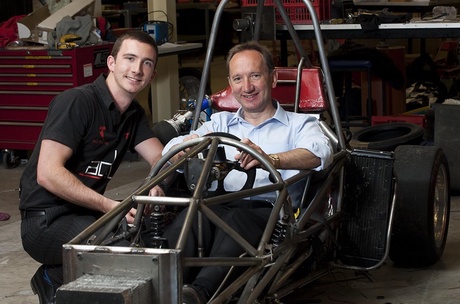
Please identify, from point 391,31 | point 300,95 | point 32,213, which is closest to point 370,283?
point 300,95

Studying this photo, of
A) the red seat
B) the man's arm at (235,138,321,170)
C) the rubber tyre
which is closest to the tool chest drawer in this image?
the rubber tyre

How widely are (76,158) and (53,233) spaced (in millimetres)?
314

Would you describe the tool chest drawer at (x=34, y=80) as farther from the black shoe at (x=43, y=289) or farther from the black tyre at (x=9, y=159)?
the black shoe at (x=43, y=289)

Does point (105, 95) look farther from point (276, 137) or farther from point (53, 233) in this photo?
point (276, 137)

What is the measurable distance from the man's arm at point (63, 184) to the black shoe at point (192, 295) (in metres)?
0.61

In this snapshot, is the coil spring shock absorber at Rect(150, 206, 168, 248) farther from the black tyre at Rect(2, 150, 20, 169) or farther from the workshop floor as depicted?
the black tyre at Rect(2, 150, 20, 169)

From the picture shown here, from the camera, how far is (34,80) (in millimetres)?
7211

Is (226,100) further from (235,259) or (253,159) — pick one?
(235,259)

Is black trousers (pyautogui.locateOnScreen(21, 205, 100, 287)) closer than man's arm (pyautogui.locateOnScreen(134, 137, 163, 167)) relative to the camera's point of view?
Yes

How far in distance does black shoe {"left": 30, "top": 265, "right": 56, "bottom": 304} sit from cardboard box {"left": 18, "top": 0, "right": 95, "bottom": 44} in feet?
12.2

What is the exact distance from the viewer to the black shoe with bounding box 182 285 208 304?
3.02m

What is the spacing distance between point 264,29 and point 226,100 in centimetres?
237

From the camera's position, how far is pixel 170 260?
111 inches

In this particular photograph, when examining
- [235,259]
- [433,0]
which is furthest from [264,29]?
[433,0]
